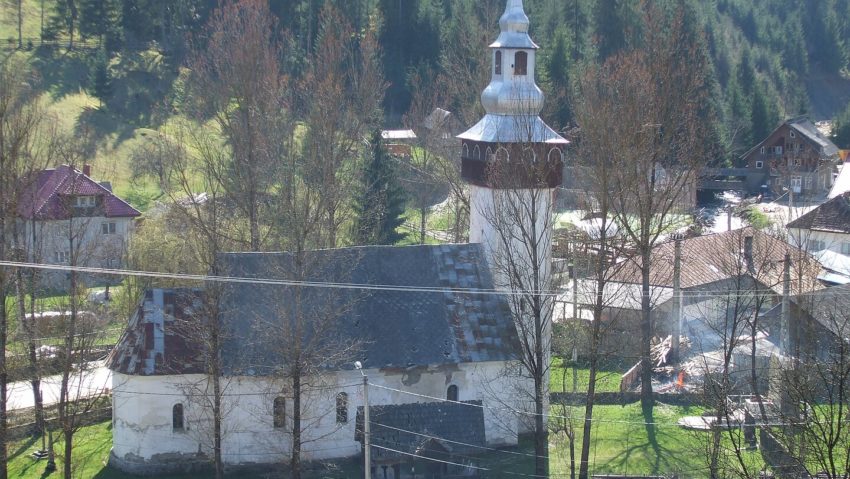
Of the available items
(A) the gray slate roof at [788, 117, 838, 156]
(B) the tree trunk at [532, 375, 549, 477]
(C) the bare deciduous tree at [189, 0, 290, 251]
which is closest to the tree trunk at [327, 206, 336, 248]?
(C) the bare deciduous tree at [189, 0, 290, 251]

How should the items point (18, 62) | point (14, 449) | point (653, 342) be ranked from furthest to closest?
point (18, 62)
point (653, 342)
point (14, 449)

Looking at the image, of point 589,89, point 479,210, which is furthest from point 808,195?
point 479,210

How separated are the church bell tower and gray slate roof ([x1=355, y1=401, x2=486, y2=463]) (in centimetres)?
460

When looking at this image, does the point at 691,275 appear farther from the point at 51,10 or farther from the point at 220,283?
the point at 51,10

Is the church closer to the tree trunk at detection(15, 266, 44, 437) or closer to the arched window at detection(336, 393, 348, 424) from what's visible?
the arched window at detection(336, 393, 348, 424)

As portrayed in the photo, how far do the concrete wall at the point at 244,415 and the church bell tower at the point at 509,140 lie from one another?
4.25 metres

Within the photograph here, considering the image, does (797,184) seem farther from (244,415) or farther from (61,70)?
(244,415)

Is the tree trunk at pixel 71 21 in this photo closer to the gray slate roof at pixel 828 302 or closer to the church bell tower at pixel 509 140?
the church bell tower at pixel 509 140

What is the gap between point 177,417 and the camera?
25672 mm

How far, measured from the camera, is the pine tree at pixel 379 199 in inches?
1740

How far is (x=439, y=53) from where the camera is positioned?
73188 mm

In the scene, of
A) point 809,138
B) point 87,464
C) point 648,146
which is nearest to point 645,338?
point 648,146

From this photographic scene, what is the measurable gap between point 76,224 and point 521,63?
24.7 meters

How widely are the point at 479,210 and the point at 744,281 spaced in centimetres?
1421
